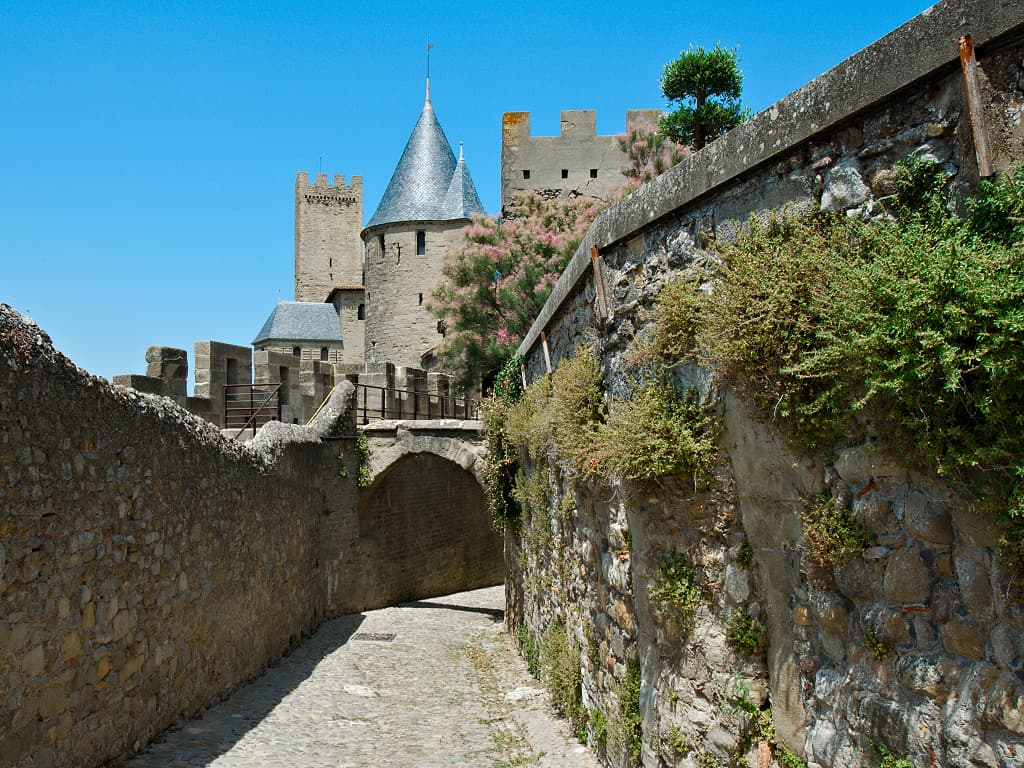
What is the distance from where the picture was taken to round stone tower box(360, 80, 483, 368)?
109 ft

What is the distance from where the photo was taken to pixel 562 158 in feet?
82.4

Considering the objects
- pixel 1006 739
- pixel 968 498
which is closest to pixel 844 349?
pixel 968 498

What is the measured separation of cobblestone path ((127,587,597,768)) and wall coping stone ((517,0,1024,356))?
4023 millimetres

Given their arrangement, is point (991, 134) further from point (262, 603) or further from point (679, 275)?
point (262, 603)

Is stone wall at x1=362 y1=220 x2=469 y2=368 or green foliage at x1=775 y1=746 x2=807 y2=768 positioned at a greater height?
stone wall at x1=362 y1=220 x2=469 y2=368

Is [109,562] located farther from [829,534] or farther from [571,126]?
[571,126]

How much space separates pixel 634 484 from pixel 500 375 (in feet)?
22.7

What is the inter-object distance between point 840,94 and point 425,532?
51.5ft

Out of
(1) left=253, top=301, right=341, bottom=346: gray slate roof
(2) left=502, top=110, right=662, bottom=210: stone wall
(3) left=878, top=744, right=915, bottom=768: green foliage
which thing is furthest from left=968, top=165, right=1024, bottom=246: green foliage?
(1) left=253, top=301, right=341, bottom=346: gray slate roof

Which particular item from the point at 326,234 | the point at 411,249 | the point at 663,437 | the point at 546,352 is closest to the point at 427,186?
the point at 411,249

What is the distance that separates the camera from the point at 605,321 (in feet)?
17.5

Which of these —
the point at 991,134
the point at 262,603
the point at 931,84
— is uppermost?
the point at 931,84

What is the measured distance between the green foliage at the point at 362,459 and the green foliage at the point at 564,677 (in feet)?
23.9

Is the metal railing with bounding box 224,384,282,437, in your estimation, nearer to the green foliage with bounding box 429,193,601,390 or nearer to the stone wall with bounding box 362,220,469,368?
the green foliage with bounding box 429,193,601,390
